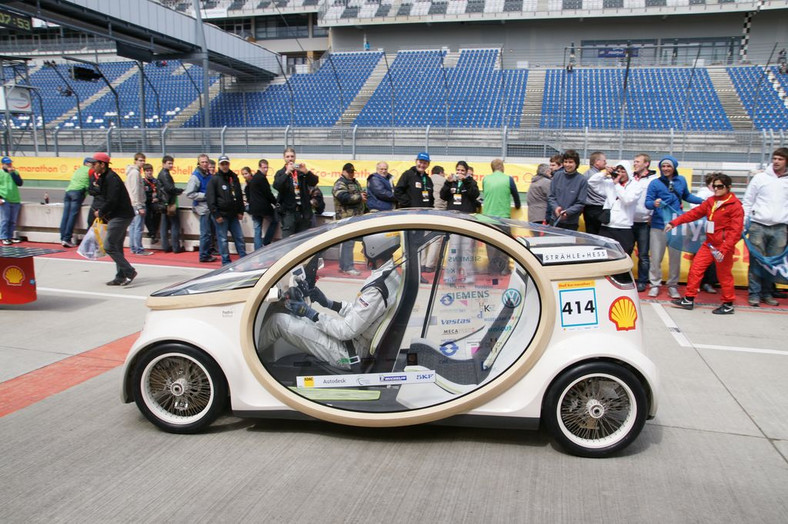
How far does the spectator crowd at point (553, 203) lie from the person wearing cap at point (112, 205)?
1 centimetres

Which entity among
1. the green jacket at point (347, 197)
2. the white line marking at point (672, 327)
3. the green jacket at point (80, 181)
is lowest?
the white line marking at point (672, 327)

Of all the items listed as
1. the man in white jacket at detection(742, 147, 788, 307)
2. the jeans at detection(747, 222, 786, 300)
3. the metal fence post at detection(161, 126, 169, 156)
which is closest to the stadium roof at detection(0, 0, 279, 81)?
the metal fence post at detection(161, 126, 169, 156)

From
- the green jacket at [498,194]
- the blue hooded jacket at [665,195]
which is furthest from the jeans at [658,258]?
the green jacket at [498,194]

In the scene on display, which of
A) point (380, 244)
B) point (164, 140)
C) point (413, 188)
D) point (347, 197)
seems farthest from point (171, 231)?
point (164, 140)

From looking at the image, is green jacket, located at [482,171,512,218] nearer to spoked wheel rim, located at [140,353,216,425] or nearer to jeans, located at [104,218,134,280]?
jeans, located at [104,218,134,280]

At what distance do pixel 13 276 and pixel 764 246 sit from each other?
8.94 metres

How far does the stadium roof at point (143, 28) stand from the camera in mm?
21828

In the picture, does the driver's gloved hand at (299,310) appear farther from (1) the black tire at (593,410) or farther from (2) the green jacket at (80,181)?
(2) the green jacket at (80,181)

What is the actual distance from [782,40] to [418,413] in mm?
41058

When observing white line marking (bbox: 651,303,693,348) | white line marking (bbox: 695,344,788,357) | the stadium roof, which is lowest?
white line marking (bbox: 695,344,788,357)

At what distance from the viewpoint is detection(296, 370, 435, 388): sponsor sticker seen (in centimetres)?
348

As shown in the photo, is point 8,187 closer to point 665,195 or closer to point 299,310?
point 299,310

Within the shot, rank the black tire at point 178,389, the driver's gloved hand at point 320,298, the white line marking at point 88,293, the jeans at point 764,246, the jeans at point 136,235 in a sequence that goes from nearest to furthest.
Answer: the black tire at point 178,389, the driver's gloved hand at point 320,298, the jeans at point 764,246, the white line marking at point 88,293, the jeans at point 136,235

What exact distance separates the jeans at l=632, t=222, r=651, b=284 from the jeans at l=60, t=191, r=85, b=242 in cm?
966
